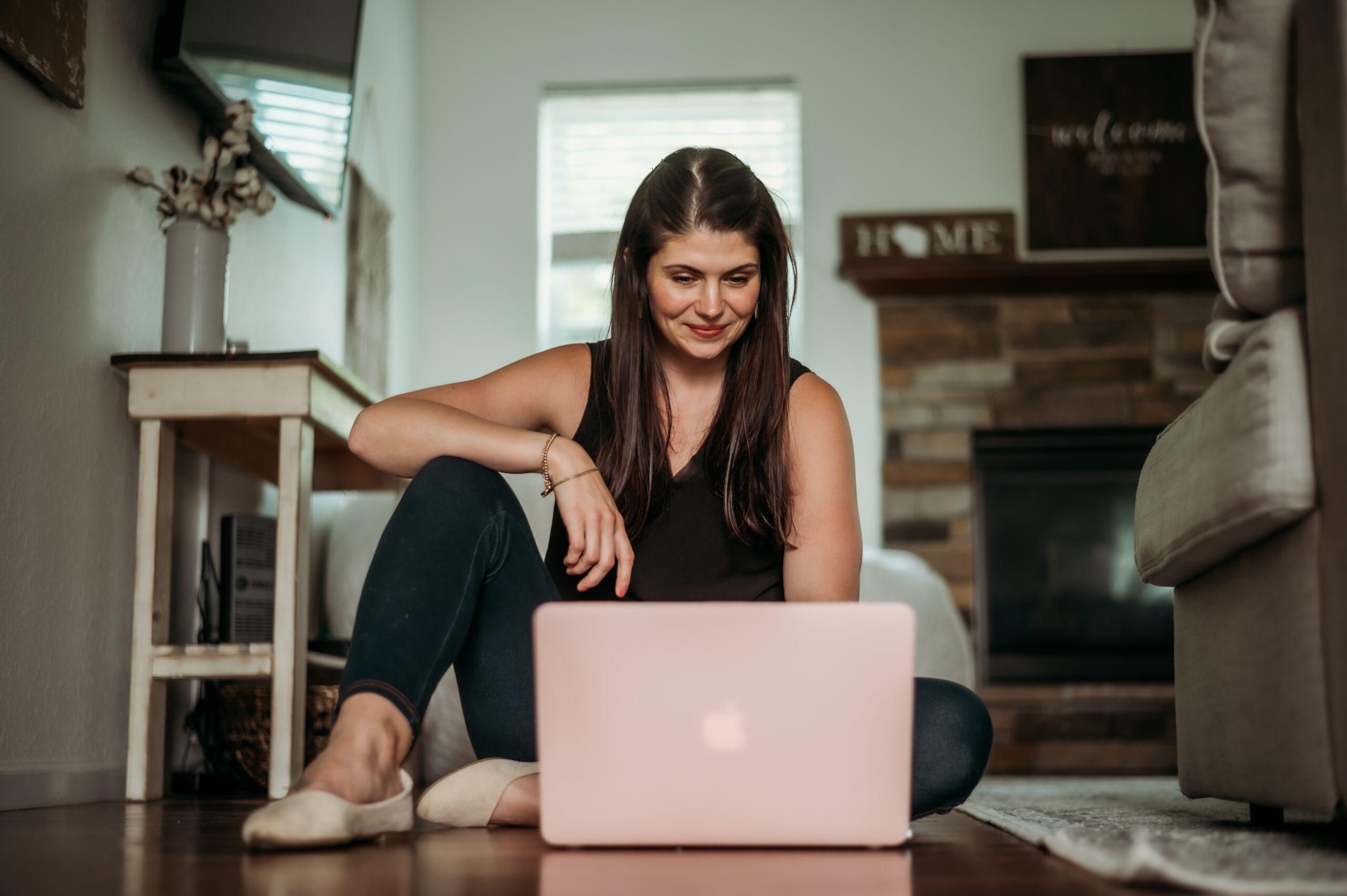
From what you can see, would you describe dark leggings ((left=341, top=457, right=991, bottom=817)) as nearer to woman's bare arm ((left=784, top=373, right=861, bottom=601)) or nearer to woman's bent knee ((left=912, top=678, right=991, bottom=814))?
woman's bent knee ((left=912, top=678, right=991, bottom=814))

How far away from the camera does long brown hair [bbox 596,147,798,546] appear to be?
127cm

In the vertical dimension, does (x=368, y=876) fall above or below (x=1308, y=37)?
below

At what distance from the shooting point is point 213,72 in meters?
2.00

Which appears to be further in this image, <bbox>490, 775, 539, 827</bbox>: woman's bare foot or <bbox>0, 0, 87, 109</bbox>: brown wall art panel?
<bbox>0, 0, 87, 109</bbox>: brown wall art panel

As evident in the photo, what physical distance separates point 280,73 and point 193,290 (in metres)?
0.62

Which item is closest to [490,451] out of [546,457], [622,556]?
[546,457]

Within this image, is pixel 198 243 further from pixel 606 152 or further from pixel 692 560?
pixel 606 152

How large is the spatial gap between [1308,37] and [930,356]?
2.95 metres

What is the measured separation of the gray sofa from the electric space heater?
1.39 meters

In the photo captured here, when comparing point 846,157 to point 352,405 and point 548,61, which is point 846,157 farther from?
point 352,405

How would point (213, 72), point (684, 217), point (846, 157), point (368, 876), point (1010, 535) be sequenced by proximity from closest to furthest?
point (368, 876)
point (684, 217)
point (213, 72)
point (1010, 535)
point (846, 157)

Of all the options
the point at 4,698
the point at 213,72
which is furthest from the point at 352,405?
the point at 4,698

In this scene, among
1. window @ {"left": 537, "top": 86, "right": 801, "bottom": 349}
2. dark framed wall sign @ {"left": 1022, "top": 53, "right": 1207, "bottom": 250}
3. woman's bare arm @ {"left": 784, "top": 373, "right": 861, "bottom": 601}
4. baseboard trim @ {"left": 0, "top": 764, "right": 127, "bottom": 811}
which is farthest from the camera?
window @ {"left": 537, "top": 86, "right": 801, "bottom": 349}

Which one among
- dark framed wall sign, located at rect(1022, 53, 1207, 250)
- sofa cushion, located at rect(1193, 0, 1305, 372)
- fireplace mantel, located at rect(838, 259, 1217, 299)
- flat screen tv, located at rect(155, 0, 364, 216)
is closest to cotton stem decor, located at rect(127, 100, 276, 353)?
flat screen tv, located at rect(155, 0, 364, 216)
